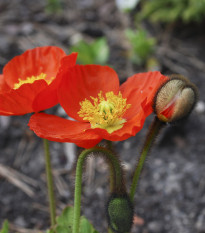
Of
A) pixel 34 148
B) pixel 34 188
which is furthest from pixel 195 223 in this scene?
pixel 34 148

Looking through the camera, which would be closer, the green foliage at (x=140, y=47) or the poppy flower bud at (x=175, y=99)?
the poppy flower bud at (x=175, y=99)

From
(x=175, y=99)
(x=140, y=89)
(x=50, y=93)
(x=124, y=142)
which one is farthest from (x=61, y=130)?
(x=124, y=142)

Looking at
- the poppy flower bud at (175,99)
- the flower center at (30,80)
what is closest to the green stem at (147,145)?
the poppy flower bud at (175,99)

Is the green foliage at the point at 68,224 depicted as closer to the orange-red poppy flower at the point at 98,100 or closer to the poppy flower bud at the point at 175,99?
the orange-red poppy flower at the point at 98,100

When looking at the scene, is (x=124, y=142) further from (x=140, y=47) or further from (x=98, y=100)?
(x=98, y=100)

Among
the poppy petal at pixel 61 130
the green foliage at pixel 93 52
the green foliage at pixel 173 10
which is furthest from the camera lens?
the green foliage at pixel 173 10

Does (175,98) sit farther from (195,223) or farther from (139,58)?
(139,58)

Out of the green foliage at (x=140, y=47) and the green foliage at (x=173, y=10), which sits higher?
the green foliage at (x=173, y=10)
